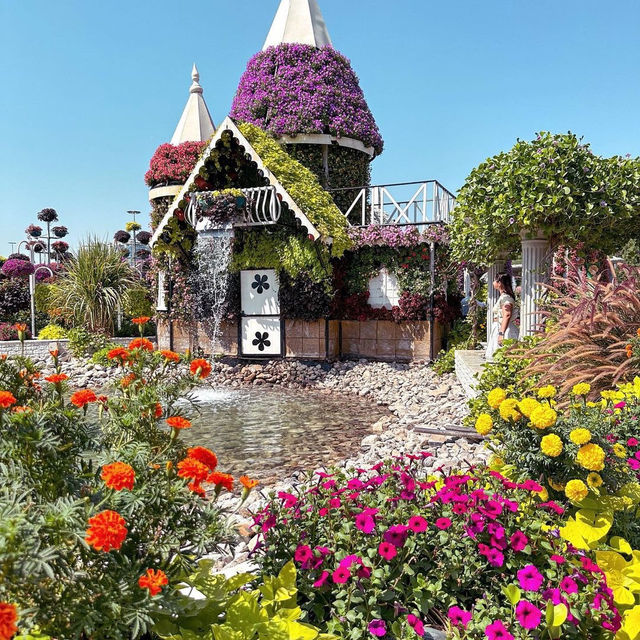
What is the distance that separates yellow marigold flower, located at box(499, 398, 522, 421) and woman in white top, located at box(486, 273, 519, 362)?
18.0ft

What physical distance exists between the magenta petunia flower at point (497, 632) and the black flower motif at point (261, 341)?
1213 cm

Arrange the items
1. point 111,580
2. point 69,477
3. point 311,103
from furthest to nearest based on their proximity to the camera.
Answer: point 311,103, point 69,477, point 111,580

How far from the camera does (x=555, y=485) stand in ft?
9.16

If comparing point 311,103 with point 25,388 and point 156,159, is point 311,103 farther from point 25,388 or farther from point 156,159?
point 25,388

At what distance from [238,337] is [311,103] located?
7250mm

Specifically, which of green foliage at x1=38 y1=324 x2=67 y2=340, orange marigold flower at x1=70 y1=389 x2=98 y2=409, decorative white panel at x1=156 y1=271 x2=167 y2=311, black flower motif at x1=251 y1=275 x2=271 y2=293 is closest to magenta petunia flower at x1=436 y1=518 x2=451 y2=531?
orange marigold flower at x1=70 y1=389 x2=98 y2=409

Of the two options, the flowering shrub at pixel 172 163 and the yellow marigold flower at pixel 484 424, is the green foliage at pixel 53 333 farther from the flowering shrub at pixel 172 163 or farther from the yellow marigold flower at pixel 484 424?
the yellow marigold flower at pixel 484 424

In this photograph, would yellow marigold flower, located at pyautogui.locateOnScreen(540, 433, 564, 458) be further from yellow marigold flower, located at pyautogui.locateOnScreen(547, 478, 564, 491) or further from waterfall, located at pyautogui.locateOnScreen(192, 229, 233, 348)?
waterfall, located at pyautogui.locateOnScreen(192, 229, 233, 348)

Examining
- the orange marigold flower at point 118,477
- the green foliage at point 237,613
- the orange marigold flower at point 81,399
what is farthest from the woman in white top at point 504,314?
the orange marigold flower at point 118,477

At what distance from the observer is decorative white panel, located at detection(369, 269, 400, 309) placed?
13312 mm

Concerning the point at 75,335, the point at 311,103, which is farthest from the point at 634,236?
the point at 75,335

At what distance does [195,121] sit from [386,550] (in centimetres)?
1776

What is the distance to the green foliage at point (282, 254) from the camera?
13.0 m

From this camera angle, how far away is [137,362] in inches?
103
